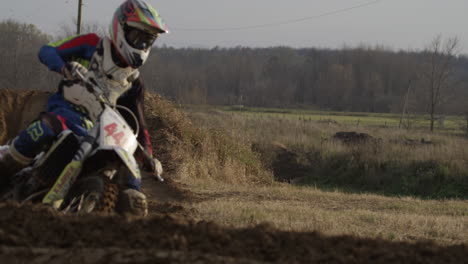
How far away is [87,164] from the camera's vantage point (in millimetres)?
4832

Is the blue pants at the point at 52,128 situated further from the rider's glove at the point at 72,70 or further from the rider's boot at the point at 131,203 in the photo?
the rider's glove at the point at 72,70

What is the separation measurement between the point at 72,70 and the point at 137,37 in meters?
0.76

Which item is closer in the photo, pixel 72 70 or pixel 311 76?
pixel 72 70

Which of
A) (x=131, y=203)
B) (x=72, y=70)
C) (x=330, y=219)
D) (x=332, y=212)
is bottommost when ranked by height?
(x=332, y=212)

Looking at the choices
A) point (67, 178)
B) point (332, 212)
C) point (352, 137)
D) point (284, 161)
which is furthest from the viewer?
point (352, 137)

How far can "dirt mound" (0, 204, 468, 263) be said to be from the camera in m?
3.61

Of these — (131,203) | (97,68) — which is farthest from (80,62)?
(131,203)

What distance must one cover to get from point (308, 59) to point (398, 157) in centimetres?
9093

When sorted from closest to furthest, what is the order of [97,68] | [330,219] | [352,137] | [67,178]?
[67,178], [97,68], [330,219], [352,137]

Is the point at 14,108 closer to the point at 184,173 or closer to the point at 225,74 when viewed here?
the point at 184,173

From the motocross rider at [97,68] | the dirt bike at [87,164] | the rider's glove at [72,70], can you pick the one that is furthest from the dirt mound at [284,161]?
the rider's glove at [72,70]

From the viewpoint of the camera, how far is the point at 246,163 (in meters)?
18.1

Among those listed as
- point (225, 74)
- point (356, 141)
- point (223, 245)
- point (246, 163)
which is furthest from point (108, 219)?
point (225, 74)

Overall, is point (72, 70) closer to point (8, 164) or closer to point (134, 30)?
point (134, 30)
